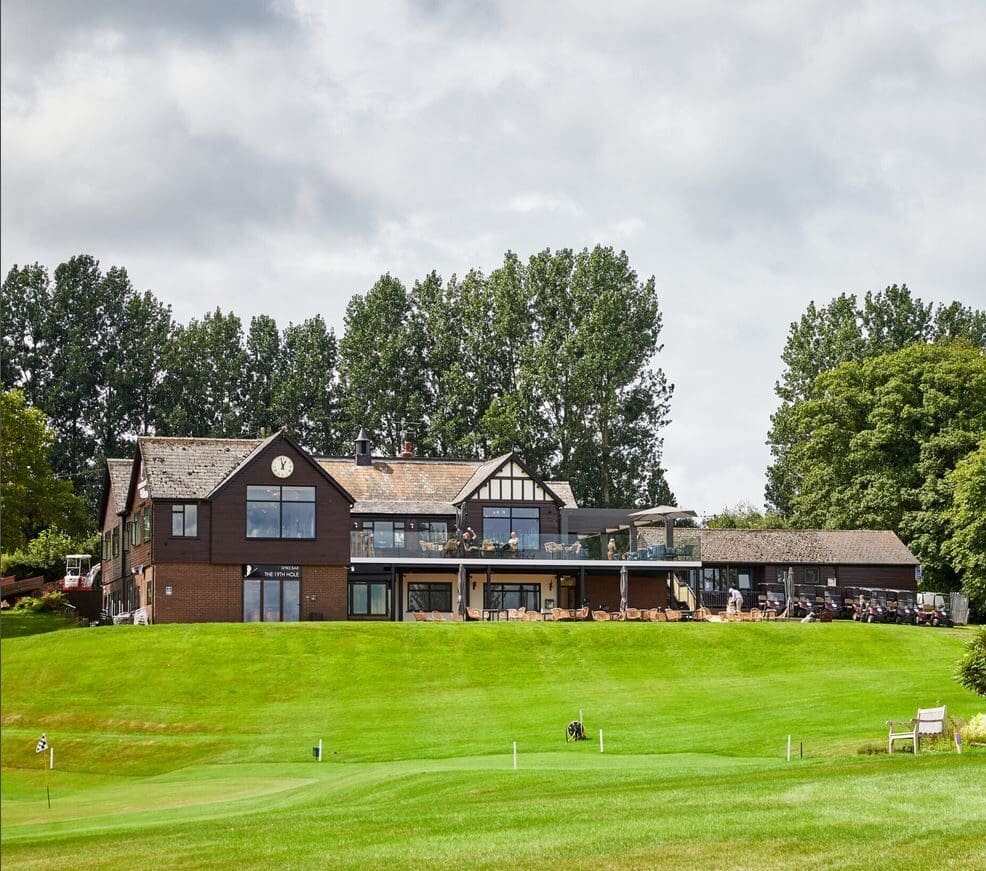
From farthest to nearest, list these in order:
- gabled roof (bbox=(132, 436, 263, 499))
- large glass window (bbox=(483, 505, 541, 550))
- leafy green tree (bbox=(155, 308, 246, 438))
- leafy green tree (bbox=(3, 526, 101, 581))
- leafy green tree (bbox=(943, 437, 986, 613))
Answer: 1. leafy green tree (bbox=(155, 308, 246, 438))
2. leafy green tree (bbox=(3, 526, 101, 581))
3. leafy green tree (bbox=(943, 437, 986, 613))
4. large glass window (bbox=(483, 505, 541, 550))
5. gabled roof (bbox=(132, 436, 263, 499))

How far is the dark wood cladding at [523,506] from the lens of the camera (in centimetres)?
6612

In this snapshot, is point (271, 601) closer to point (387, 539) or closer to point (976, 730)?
point (387, 539)

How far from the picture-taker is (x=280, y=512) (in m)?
57.8

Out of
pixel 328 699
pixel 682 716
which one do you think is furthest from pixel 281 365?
pixel 682 716

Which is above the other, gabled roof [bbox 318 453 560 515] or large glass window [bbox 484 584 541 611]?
gabled roof [bbox 318 453 560 515]

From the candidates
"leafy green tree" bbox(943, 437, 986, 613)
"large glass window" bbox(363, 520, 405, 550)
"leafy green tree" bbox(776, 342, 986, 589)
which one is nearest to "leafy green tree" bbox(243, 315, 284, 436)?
"large glass window" bbox(363, 520, 405, 550)

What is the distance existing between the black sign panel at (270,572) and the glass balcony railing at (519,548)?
3.28m

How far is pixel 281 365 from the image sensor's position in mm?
93562

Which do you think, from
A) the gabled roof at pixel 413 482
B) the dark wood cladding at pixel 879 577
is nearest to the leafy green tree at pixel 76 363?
the gabled roof at pixel 413 482

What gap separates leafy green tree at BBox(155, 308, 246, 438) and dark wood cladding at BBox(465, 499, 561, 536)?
1024 inches

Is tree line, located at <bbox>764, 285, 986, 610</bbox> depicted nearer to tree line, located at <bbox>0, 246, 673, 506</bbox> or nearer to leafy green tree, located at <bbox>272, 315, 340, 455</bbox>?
tree line, located at <bbox>0, 246, 673, 506</bbox>

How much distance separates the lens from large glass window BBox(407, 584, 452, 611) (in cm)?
6425

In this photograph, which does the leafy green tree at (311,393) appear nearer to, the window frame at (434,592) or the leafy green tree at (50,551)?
the leafy green tree at (50,551)

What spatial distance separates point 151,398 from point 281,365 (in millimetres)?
9121
